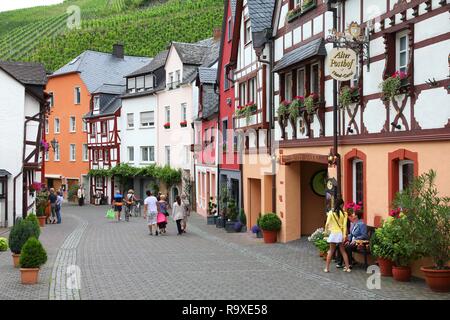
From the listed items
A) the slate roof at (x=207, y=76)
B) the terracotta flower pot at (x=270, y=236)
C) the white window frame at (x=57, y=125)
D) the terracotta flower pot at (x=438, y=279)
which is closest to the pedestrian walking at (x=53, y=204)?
the slate roof at (x=207, y=76)

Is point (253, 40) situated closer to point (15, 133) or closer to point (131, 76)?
point (15, 133)

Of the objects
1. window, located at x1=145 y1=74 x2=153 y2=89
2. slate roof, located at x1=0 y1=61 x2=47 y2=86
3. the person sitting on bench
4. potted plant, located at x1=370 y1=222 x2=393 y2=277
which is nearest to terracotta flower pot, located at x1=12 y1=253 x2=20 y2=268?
the person sitting on bench

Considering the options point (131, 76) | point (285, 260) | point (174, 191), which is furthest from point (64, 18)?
point (285, 260)

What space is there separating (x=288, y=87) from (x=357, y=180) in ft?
17.6

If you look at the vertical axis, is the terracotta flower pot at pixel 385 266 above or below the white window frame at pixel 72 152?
below

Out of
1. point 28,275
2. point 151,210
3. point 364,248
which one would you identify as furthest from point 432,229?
point 151,210

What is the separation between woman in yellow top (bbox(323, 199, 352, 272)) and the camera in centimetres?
1419

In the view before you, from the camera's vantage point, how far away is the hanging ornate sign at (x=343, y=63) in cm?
1510

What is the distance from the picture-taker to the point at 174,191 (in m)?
45.2

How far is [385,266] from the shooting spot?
13.5m

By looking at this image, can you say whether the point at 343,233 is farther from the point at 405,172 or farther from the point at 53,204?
the point at 53,204

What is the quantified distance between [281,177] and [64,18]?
102426mm

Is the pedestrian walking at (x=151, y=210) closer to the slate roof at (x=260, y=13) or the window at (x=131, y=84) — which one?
the slate roof at (x=260, y=13)

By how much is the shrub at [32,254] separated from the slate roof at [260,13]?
12.7m
